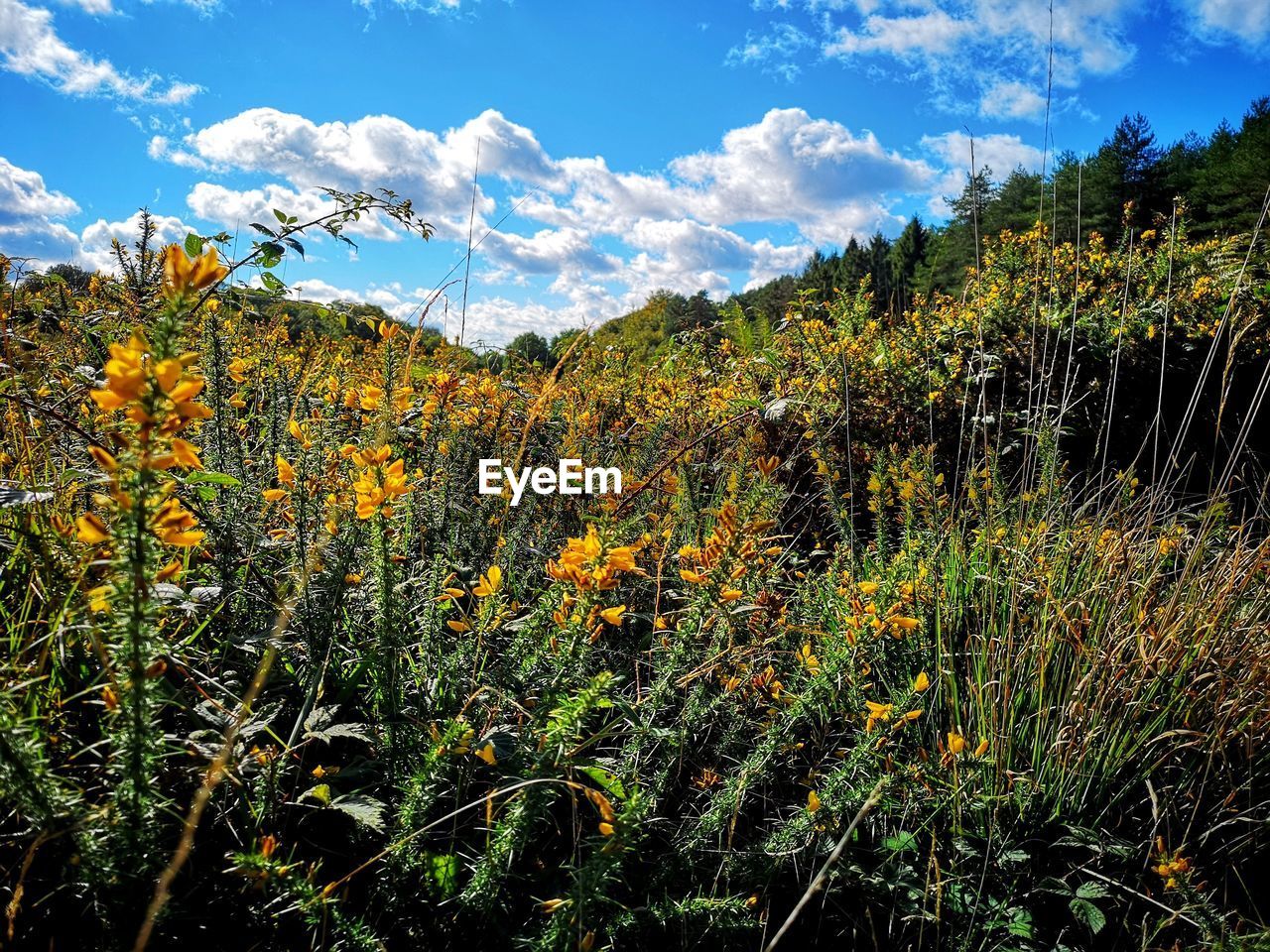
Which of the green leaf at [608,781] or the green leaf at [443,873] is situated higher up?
the green leaf at [608,781]

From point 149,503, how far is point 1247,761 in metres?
2.39

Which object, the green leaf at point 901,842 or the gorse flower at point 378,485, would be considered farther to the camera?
the green leaf at point 901,842

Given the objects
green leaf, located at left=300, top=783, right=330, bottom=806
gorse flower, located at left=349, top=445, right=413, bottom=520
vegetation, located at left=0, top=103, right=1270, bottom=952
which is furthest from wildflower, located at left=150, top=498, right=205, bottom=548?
green leaf, located at left=300, top=783, right=330, bottom=806

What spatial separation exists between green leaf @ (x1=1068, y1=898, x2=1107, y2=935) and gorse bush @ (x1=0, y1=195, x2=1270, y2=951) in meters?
0.01

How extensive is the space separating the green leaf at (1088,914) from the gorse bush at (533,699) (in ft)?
0.04

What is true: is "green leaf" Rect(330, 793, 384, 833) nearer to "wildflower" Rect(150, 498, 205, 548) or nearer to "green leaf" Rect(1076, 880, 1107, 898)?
"wildflower" Rect(150, 498, 205, 548)

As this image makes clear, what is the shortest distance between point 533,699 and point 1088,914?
118 centimetres

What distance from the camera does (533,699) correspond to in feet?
4.72

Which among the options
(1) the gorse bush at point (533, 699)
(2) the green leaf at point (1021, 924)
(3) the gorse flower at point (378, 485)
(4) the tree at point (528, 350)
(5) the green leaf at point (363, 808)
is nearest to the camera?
(1) the gorse bush at point (533, 699)

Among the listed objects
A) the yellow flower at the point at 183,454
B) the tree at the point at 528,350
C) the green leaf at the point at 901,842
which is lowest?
the green leaf at the point at 901,842

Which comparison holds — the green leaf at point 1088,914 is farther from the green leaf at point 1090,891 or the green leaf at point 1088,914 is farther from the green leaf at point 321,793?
the green leaf at point 321,793

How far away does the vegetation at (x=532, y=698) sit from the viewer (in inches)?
38.7

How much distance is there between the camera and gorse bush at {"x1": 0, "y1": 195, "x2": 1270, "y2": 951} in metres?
0.98

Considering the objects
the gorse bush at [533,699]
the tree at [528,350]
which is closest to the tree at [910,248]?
the tree at [528,350]
